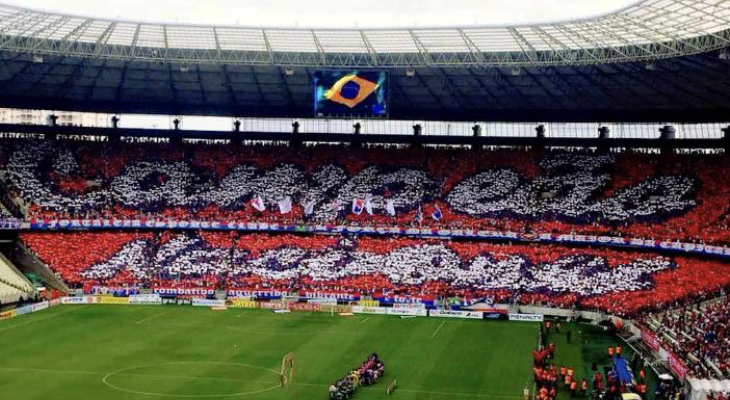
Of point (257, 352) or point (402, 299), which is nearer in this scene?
point (257, 352)

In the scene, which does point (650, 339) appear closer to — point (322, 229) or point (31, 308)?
point (322, 229)

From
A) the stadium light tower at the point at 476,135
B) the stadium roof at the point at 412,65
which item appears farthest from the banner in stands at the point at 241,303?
the stadium light tower at the point at 476,135

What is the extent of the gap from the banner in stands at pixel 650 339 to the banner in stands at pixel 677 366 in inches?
106

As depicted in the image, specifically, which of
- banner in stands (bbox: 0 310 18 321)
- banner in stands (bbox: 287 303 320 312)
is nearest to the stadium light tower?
banner in stands (bbox: 287 303 320 312)

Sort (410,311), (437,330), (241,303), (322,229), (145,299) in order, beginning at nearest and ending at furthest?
(437,330) → (410,311) → (241,303) → (145,299) → (322,229)

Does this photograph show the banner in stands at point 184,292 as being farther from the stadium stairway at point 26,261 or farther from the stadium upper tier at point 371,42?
the stadium upper tier at point 371,42

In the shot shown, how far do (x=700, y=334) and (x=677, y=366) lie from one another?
5.26m

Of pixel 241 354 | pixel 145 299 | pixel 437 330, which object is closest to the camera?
pixel 241 354

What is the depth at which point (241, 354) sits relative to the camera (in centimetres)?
4372

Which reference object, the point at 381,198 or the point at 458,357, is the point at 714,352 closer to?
the point at 458,357

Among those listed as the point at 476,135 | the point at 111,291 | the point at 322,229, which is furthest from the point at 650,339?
the point at 476,135

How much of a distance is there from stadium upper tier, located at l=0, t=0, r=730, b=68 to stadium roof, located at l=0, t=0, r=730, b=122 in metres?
0.12

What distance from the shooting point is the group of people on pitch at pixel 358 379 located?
3472 cm

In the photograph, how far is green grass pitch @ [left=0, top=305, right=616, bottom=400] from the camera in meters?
36.6
